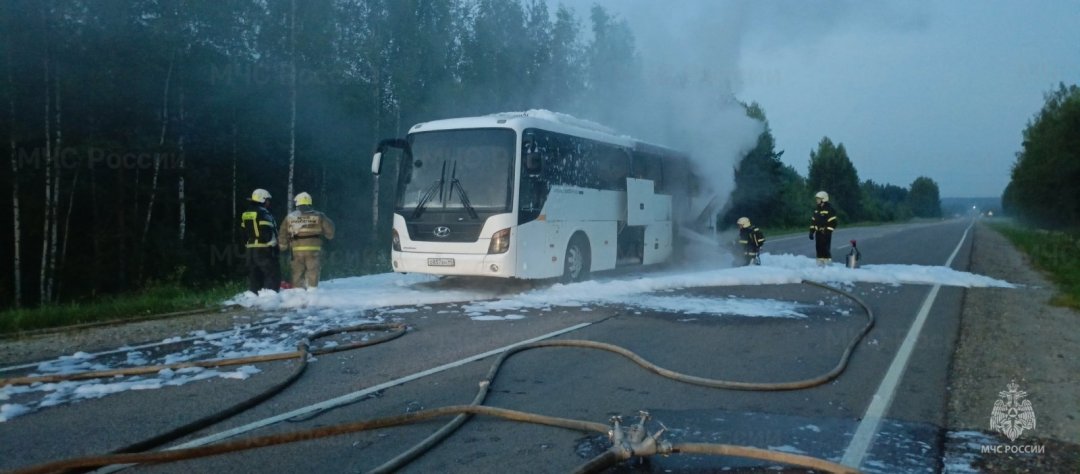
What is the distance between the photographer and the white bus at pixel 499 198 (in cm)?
1247

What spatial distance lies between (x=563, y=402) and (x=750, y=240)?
12.4 meters

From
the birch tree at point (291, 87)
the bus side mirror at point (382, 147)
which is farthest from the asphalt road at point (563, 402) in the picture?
the birch tree at point (291, 87)

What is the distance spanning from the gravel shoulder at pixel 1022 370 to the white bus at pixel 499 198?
253 inches

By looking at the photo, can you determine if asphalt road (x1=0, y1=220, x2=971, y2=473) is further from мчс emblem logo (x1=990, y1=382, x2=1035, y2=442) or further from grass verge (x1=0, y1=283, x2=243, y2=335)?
grass verge (x1=0, y1=283, x2=243, y2=335)

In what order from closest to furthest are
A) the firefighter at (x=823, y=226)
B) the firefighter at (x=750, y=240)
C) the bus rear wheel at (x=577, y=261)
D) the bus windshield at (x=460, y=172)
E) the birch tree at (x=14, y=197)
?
the bus windshield at (x=460, y=172), the bus rear wheel at (x=577, y=261), the firefighter at (x=823, y=226), the firefighter at (x=750, y=240), the birch tree at (x=14, y=197)

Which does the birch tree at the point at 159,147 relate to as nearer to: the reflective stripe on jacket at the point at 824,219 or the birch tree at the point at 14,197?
the birch tree at the point at 14,197

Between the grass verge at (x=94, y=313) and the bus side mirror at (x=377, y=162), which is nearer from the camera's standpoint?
the grass verge at (x=94, y=313)

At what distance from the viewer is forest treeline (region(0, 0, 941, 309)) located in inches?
776

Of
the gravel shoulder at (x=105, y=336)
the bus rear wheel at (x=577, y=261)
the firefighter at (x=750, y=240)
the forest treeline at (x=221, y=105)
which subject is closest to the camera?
the gravel shoulder at (x=105, y=336)

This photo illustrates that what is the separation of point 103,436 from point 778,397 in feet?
15.7

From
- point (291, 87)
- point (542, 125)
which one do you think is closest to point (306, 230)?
point (542, 125)

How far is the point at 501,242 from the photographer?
40.5 feet

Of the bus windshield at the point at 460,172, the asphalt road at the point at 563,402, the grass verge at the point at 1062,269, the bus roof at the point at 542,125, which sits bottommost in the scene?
the asphalt road at the point at 563,402

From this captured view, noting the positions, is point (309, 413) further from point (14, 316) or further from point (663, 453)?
point (14, 316)
